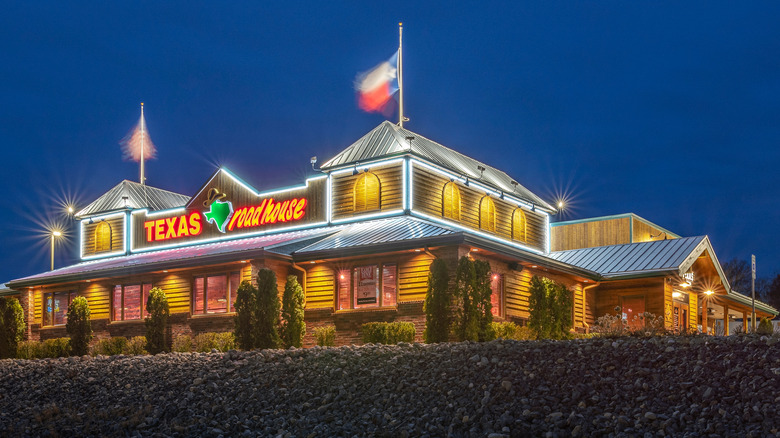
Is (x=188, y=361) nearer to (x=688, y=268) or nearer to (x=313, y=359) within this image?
(x=313, y=359)

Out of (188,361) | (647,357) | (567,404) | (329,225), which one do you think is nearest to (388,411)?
(567,404)

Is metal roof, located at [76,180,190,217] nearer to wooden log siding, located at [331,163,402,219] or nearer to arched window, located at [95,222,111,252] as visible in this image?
arched window, located at [95,222,111,252]

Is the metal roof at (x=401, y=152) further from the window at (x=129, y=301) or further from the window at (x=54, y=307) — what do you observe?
the window at (x=54, y=307)

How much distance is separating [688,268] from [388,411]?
69.8 feet

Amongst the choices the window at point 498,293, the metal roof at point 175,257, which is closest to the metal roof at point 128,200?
the metal roof at point 175,257

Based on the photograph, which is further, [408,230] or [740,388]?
[408,230]

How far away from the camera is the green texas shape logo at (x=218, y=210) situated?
1281 inches

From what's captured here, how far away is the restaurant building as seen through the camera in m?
25.2

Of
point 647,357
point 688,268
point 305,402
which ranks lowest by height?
point 305,402

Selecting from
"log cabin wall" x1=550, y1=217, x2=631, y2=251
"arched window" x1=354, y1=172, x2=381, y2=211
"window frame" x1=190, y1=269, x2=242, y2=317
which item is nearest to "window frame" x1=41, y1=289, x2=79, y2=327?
"window frame" x1=190, y1=269, x2=242, y2=317

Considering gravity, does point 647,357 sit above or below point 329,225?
below

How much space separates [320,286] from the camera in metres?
26.1

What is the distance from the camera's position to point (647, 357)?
12094mm

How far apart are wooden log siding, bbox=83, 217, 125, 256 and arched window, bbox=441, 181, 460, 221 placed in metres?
15.0
